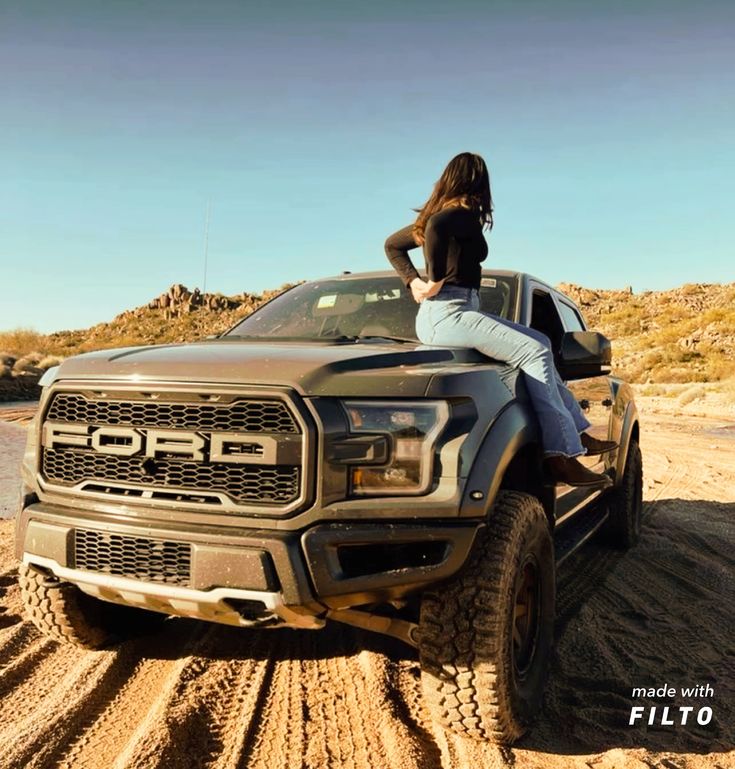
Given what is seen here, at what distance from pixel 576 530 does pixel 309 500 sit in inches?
100

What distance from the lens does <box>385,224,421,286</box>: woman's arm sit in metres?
3.72

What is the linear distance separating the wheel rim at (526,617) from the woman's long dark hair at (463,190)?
1.65 metres

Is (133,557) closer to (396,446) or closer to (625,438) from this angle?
(396,446)

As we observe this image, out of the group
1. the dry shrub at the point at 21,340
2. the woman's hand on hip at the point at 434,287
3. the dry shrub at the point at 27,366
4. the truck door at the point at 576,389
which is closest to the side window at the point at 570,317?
the truck door at the point at 576,389

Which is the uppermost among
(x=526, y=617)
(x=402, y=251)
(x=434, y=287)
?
(x=402, y=251)

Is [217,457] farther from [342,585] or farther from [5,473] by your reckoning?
[5,473]

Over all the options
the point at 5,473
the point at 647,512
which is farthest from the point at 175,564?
the point at 5,473

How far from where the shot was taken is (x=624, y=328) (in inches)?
1633

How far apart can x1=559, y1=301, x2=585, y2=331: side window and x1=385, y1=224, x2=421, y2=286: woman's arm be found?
5.52ft

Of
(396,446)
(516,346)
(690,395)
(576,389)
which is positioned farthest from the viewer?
(690,395)

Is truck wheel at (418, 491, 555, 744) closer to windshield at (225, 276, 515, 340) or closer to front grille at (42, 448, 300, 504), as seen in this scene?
front grille at (42, 448, 300, 504)

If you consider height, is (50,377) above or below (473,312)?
below

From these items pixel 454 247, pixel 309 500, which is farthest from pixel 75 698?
pixel 454 247

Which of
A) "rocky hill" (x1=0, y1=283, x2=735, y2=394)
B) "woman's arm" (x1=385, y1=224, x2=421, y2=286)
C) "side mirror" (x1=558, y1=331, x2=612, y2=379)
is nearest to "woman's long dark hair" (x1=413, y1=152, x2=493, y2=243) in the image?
"woman's arm" (x1=385, y1=224, x2=421, y2=286)
